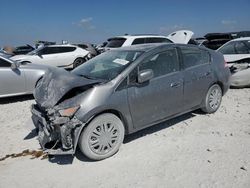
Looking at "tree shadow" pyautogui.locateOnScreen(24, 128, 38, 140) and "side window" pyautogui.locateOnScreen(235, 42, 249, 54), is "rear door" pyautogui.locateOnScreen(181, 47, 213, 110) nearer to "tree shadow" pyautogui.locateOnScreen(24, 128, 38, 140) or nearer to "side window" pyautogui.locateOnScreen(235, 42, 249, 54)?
"tree shadow" pyautogui.locateOnScreen(24, 128, 38, 140)

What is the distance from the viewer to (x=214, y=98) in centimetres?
582

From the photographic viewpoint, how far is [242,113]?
19.5 feet

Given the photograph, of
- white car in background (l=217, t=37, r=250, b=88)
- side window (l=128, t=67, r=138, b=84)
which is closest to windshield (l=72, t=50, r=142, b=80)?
side window (l=128, t=67, r=138, b=84)

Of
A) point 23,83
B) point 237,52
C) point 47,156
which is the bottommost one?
point 47,156

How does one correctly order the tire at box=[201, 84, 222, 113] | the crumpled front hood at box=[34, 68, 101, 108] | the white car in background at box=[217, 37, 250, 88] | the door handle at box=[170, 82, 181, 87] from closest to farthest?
the crumpled front hood at box=[34, 68, 101, 108]
the door handle at box=[170, 82, 181, 87]
the tire at box=[201, 84, 222, 113]
the white car in background at box=[217, 37, 250, 88]

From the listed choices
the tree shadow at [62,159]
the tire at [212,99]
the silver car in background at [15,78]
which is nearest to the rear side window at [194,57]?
the tire at [212,99]

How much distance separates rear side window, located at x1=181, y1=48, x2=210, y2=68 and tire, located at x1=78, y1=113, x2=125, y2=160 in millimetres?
1903

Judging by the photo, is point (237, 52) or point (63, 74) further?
point (237, 52)

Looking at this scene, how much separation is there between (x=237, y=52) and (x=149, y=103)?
19.0 ft

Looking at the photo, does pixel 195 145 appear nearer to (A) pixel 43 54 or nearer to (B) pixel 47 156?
(B) pixel 47 156

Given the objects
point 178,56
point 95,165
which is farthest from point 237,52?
point 95,165

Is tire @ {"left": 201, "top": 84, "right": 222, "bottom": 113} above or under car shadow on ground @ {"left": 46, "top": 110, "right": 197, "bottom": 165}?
above

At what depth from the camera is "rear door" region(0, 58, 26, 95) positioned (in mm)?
7559

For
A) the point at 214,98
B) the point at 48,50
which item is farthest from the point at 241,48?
the point at 48,50
